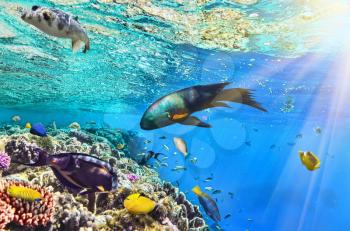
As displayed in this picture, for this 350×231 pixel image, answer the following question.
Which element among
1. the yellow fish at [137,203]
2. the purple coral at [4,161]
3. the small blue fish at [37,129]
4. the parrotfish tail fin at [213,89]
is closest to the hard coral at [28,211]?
the yellow fish at [137,203]

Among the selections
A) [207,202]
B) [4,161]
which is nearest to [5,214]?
[4,161]

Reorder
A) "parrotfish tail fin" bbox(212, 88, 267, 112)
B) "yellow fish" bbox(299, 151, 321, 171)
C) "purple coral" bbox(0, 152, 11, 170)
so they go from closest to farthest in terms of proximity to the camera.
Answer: "parrotfish tail fin" bbox(212, 88, 267, 112)
"purple coral" bbox(0, 152, 11, 170)
"yellow fish" bbox(299, 151, 321, 171)

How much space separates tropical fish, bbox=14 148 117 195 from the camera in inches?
148

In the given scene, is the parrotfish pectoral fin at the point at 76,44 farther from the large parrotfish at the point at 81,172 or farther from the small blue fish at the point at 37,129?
the small blue fish at the point at 37,129

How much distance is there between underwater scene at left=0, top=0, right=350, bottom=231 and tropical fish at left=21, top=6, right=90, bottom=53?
14 millimetres

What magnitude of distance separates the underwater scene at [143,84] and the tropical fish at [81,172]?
0.04 ft

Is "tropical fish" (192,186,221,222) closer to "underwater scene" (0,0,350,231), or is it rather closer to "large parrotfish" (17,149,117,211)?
"underwater scene" (0,0,350,231)

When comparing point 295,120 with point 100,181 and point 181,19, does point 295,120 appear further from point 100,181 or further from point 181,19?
point 100,181

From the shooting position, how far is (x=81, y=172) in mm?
3816

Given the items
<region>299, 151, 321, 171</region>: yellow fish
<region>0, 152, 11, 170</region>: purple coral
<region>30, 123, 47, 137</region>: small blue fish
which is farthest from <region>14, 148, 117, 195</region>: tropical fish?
<region>299, 151, 321, 171</region>: yellow fish

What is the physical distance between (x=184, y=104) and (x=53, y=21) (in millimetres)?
2348

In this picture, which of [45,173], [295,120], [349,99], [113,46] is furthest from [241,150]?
[45,173]

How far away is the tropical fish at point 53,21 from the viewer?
150 inches

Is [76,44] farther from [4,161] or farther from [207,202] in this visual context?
[207,202]
